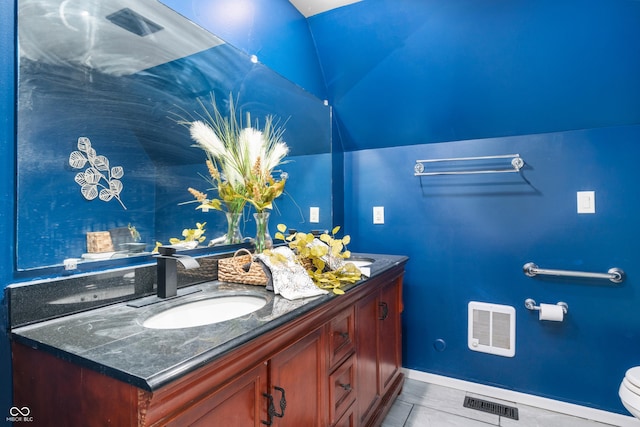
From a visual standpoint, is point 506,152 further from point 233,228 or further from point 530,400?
point 233,228

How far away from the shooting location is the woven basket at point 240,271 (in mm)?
1305

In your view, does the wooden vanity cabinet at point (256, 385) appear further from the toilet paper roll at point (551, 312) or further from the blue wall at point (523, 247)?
the toilet paper roll at point (551, 312)

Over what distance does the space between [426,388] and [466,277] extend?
2.45 feet

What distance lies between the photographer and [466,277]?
2.15 metres

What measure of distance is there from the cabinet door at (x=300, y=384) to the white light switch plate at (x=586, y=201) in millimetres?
1625

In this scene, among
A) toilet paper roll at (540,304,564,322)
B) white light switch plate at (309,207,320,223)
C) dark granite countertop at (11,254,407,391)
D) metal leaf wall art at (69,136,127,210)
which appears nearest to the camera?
dark granite countertop at (11,254,407,391)

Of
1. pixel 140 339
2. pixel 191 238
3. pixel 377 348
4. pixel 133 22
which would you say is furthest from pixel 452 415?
pixel 133 22

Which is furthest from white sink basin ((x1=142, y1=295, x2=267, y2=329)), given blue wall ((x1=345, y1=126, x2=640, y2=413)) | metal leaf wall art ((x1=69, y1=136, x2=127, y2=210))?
blue wall ((x1=345, y1=126, x2=640, y2=413))

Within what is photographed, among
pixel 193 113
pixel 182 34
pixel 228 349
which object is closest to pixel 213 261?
pixel 193 113

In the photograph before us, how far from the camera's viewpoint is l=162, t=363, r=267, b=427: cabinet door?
699 millimetres

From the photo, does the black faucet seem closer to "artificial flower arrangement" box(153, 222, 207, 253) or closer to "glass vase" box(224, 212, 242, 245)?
"artificial flower arrangement" box(153, 222, 207, 253)

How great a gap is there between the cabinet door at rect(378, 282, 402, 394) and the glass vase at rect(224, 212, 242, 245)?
2.51 ft

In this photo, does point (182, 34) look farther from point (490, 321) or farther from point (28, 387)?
point (490, 321)

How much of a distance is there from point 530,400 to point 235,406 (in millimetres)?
1925
